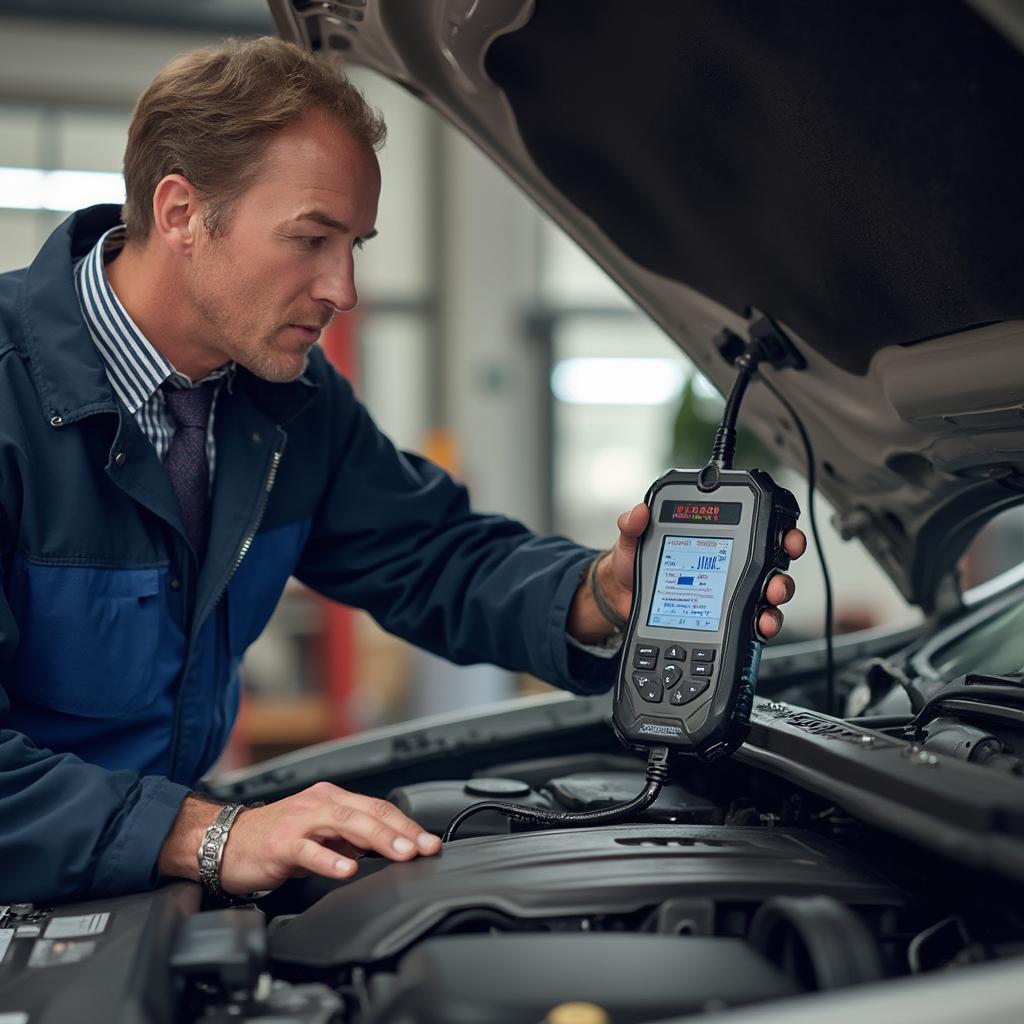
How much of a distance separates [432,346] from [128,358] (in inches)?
193

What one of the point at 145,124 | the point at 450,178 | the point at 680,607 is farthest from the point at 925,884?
the point at 450,178

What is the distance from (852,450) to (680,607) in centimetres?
39

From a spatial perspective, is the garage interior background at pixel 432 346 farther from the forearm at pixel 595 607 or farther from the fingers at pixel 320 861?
the fingers at pixel 320 861

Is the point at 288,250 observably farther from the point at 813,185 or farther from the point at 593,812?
the point at 593,812

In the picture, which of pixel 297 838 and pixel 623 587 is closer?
pixel 297 838

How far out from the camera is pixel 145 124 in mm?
1570

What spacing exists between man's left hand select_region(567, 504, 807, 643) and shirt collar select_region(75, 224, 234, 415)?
58 cm

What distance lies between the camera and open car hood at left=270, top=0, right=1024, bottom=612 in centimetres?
93

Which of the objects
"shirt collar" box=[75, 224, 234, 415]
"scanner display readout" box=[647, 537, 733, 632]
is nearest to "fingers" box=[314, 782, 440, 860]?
"scanner display readout" box=[647, 537, 733, 632]

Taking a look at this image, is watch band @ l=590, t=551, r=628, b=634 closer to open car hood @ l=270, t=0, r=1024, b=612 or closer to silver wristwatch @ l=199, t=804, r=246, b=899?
open car hood @ l=270, t=0, r=1024, b=612

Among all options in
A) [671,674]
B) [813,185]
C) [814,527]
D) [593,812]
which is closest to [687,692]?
[671,674]

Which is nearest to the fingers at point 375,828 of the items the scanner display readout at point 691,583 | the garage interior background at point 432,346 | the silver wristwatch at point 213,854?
the silver wristwatch at point 213,854

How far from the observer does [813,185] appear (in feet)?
3.67

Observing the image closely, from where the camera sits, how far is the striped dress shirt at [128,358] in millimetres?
1446
